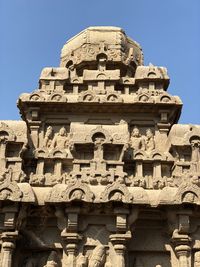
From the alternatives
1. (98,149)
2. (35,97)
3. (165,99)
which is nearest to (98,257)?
(98,149)

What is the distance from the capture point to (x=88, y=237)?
1427cm

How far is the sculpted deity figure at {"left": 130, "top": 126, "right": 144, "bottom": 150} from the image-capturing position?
1725 cm

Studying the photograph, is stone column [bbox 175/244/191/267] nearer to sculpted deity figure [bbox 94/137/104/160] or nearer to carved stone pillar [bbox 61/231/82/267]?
carved stone pillar [bbox 61/231/82/267]

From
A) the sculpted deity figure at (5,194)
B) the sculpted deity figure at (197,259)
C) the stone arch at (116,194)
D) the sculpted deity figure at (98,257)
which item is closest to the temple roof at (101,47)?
the stone arch at (116,194)

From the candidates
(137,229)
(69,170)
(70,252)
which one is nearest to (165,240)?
(137,229)

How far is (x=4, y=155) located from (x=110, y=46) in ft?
22.8

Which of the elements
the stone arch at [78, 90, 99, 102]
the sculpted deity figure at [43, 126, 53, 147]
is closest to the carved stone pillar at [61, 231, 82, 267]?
the sculpted deity figure at [43, 126, 53, 147]

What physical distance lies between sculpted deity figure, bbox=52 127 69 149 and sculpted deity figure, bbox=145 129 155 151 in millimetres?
2713

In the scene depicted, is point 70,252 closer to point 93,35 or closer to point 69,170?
point 69,170

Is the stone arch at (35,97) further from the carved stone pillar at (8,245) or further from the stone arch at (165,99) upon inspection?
the carved stone pillar at (8,245)

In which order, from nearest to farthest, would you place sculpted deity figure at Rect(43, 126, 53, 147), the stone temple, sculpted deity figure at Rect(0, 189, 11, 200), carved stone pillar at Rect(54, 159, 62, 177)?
sculpted deity figure at Rect(0, 189, 11, 200) < the stone temple < carved stone pillar at Rect(54, 159, 62, 177) < sculpted deity figure at Rect(43, 126, 53, 147)

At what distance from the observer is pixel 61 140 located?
17453 mm

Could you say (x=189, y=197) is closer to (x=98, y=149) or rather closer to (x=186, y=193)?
(x=186, y=193)

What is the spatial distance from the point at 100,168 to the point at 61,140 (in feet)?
7.96
